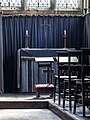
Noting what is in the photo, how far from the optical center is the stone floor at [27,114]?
6023 millimetres

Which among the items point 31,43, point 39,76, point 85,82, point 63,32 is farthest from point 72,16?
point 85,82

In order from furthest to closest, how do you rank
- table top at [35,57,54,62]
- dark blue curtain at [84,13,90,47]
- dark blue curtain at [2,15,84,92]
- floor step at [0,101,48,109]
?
dark blue curtain at [2,15,84,92] → dark blue curtain at [84,13,90,47] → table top at [35,57,54,62] → floor step at [0,101,48,109]

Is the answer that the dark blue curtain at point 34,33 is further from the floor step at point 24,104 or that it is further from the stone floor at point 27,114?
the stone floor at point 27,114

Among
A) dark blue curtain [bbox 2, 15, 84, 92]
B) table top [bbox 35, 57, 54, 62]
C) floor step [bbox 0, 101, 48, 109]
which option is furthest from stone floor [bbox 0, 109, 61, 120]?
dark blue curtain [bbox 2, 15, 84, 92]

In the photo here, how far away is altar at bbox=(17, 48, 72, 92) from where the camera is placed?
873 cm

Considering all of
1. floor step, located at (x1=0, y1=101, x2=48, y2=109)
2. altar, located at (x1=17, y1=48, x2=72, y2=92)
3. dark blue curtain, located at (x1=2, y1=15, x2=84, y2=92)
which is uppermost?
dark blue curtain, located at (x1=2, y1=15, x2=84, y2=92)

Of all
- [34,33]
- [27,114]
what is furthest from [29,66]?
[27,114]

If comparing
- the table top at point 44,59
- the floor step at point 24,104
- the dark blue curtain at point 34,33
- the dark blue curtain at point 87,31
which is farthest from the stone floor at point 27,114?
the dark blue curtain at point 87,31

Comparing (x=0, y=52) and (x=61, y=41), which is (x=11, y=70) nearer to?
(x=0, y=52)

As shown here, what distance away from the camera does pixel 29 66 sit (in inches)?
348

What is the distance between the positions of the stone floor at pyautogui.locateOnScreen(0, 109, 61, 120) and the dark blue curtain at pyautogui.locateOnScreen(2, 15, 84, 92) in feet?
8.19

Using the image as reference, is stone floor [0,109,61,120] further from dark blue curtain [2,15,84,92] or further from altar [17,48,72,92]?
dark blue curtain [2,15,84,92]

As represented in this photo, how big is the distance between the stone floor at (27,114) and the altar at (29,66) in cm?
165

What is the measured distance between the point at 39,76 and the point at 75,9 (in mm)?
2737
